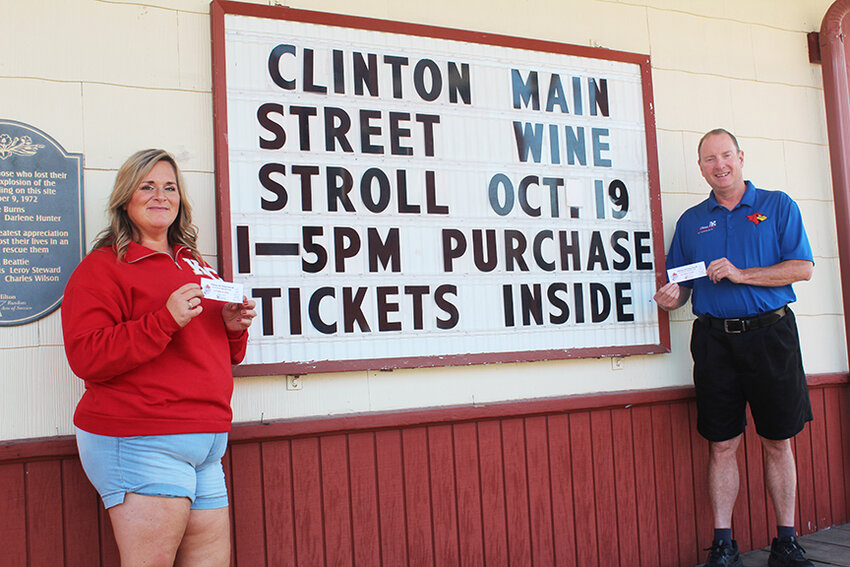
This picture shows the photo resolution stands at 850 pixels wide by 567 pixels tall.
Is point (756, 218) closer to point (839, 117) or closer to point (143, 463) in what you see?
point (839, 117)

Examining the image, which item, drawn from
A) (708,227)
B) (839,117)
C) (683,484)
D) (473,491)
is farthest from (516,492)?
(839,117)

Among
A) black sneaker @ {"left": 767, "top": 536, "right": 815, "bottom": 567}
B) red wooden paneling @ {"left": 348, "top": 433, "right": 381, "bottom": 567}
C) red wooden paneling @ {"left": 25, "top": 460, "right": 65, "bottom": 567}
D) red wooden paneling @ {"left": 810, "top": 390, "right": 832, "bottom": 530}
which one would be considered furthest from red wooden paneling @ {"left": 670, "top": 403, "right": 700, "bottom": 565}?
red wooden paneling @ {"left": 25, "top": 460, "right": 65, "bottom": 567}

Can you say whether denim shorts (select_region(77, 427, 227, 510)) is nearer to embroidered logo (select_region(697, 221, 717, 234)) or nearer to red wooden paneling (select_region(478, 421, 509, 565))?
red wooden paneling (select_region(478, 421, 509, 565))

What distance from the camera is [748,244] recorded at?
3469 mm

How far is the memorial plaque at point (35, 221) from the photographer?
8.65 feet

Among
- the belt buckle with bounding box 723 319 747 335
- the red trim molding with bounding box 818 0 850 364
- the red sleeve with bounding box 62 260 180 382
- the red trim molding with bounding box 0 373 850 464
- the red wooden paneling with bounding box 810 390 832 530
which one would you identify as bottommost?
the red wooden paneling with bounding box 810 390 832 530

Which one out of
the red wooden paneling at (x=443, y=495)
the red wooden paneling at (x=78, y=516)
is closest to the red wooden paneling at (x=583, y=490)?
the red wooden paneling at (x=443, y=495)

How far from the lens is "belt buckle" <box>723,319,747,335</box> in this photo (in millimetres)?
3408

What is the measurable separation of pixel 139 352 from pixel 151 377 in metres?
0.14

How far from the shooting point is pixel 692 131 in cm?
397

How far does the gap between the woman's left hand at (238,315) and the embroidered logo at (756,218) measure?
2433 millimetres

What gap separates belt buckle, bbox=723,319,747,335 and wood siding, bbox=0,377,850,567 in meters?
0.49

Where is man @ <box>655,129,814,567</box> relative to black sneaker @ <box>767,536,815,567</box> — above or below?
above

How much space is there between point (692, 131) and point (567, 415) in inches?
68.8
